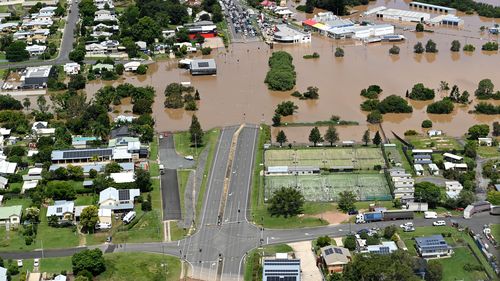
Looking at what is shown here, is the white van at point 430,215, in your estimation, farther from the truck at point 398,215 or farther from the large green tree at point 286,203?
the large green tree at point 286,203

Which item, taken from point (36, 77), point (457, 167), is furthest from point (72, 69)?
point (457, 167)

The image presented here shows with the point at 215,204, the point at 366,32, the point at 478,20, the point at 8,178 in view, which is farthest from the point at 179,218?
the point at 478,20

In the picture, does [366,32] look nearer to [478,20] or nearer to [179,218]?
[478,20]

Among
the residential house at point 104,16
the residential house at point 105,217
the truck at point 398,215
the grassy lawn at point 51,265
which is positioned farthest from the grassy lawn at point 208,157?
the residential house at point 104,16

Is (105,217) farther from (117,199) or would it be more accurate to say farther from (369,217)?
(369,217)

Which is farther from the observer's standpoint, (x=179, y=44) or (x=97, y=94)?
(x=179, y=44)

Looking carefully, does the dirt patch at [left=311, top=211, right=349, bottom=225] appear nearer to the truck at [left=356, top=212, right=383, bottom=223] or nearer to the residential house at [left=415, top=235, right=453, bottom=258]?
the truck at [left=356, top=212, right=383, bottom=223]

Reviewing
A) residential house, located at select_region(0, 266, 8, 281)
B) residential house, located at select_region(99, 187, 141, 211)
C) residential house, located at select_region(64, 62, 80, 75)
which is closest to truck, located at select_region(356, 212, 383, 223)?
residential house, located at select_region(99, 187, 141, 211)
